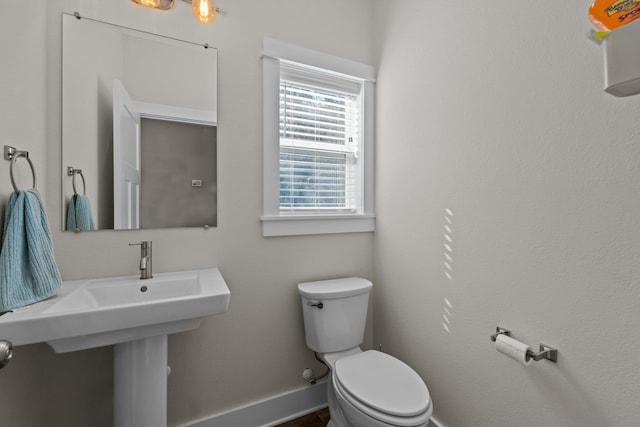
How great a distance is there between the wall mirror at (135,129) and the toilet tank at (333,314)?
673 millimetres

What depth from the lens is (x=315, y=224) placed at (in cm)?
174

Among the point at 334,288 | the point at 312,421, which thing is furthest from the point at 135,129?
the point at 312,421

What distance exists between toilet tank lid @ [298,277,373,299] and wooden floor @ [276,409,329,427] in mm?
728

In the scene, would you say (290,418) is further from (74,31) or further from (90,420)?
(74,31)

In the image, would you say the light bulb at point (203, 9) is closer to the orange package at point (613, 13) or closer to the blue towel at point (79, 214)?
the blue towel at point (79, 214)

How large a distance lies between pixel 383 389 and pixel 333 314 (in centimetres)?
46

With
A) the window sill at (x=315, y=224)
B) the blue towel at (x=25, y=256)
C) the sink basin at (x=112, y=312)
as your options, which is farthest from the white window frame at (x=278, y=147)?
the blue towel at (x=25, y=256)

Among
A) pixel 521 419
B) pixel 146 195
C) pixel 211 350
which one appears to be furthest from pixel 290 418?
pixel 146 195

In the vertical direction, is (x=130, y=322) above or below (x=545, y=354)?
above

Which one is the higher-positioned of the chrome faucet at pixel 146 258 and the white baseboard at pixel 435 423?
the chrome faucet at pixel 146 258

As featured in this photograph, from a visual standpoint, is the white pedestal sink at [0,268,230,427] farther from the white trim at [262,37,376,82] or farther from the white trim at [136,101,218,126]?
the white trim at [262,37,376,82]

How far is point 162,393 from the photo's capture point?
1.15 m

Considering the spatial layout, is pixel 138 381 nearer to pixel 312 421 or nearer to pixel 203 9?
pixel 312 421

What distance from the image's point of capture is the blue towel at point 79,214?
125 cm
